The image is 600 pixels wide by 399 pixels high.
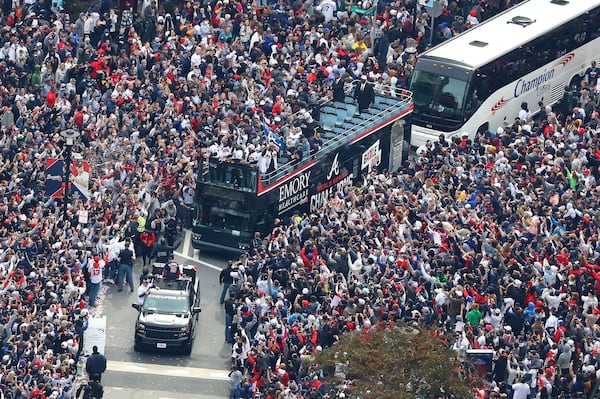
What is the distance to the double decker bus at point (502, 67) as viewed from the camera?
177 ft

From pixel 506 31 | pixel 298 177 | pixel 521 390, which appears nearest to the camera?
pixel 521 390

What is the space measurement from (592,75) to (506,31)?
335 centimetres

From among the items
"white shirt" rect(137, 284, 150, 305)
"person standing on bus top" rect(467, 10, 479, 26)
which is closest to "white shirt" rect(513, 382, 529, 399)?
"white shirt" rect(137, 284, 150, 305)

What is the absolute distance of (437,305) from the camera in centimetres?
4344

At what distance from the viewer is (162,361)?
45281 mm

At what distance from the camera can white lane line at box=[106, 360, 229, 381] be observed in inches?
1761

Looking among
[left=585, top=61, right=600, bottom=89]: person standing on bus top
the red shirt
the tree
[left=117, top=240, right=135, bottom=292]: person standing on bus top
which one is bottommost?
[left=117, top=240, right=135, bottom=292]: person standing on bus top

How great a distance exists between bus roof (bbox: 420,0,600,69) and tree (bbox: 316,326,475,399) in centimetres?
1637

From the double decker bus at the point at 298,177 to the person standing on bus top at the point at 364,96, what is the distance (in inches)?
8.8

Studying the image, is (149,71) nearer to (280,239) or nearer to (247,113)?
(247,113)

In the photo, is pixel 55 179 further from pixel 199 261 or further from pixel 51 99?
pixel 51 99

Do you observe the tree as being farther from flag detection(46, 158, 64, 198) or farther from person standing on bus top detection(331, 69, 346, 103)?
person standing on bus top detection(331, 69, 346, 103)

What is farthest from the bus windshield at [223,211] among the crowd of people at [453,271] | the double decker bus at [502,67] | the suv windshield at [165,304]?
the double decker bus at [502,67]

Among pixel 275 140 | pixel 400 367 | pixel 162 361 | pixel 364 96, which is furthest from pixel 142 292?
pixel 364 96
